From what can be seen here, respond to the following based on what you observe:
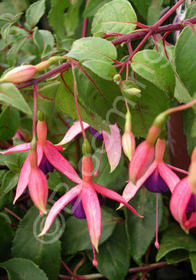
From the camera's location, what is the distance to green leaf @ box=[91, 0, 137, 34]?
0.54 meters

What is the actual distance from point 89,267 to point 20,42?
640 millimetres

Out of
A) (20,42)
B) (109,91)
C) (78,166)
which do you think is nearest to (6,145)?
(78,166)

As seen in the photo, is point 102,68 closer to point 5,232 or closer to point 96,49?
point 96,49

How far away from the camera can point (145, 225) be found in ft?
2.80

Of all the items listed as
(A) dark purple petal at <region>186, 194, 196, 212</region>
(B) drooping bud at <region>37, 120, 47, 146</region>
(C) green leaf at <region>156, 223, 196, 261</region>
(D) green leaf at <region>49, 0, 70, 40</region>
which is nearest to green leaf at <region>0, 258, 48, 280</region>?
(C) green leaf at <region>156, 223, 196, 261</region>

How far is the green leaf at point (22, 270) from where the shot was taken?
2.51ft

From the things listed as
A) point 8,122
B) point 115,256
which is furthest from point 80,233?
point 8,122

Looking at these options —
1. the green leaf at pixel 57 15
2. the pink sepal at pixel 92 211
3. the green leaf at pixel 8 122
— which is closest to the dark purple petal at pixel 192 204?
the pink sepal at pixel 92 211

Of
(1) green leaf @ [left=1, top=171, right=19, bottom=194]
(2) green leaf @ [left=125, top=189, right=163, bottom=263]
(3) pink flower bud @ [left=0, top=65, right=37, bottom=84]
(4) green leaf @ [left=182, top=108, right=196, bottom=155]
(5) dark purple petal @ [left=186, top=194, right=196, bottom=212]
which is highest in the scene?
(3) pink flower bud @ [left=0, top=65, right=37, bottom=84]

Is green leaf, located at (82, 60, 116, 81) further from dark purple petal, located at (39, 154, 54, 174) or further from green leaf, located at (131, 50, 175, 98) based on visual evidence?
dark purple petal, located at (39, 154, 54, 174)

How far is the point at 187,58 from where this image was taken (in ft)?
1.48

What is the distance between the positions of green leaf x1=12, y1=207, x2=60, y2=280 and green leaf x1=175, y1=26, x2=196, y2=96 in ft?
1.80

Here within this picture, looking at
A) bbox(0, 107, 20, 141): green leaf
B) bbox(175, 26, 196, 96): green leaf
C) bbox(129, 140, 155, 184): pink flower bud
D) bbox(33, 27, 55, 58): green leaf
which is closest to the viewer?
bbox(129, 140, 155, 184): pink flower bud

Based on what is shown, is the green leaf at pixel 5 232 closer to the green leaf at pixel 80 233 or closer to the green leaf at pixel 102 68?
the green leaf at pixel 80 233
